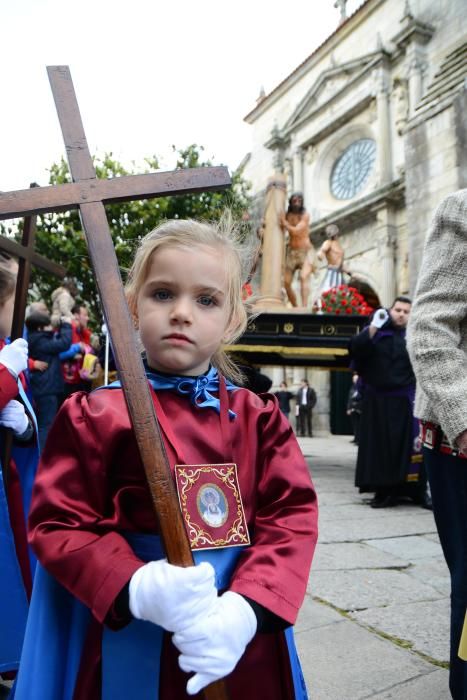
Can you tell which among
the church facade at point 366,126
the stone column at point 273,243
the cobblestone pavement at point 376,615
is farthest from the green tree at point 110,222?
the cobblestone pavement at point 376,615

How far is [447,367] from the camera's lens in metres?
1.60

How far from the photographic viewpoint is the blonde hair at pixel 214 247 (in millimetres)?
1328

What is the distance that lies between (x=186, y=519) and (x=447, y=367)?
0.87 m

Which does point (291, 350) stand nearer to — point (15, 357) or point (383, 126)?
point (15, 357)

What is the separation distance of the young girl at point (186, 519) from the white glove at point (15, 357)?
852mm

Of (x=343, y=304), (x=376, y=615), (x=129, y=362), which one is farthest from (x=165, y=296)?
(x=343, y=304)

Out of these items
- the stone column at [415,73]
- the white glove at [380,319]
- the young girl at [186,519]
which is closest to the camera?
the young girl at [186,519]

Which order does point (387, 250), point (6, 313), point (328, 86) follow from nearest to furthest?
point (6, 313) < point (387, 250) < point (328, 86)

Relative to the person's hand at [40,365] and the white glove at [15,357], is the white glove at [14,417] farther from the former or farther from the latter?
the person's hand at [40,365]

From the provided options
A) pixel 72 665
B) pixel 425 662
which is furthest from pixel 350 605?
pixel 72 665

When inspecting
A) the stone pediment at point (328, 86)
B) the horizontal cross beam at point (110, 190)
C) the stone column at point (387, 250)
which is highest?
the stone pediment at point (328, 86)

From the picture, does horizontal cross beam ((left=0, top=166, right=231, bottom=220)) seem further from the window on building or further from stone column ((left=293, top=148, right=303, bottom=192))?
stone column ((left=293, top=148, right=303, bottom=192))

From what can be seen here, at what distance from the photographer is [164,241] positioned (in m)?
1.32

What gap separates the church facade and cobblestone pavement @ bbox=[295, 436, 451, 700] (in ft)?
40.4
